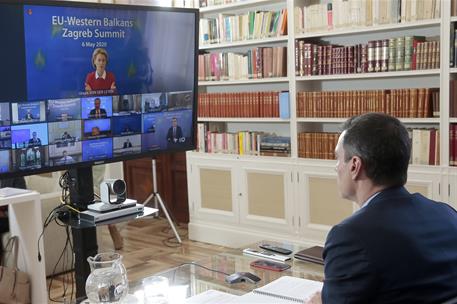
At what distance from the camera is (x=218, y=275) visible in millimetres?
2129

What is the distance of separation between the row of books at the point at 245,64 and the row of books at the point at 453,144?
1.49 m

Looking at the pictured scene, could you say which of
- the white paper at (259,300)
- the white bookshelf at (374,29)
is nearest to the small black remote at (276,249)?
the white paper at (259,300)

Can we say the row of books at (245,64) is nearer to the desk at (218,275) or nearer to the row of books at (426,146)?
the row of books at (426,146)

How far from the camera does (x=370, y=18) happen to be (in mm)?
4281

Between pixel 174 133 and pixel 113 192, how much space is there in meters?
0.47

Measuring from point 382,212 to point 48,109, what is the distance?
1.29m

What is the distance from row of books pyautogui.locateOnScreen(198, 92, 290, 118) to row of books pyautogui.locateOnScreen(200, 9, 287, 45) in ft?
1.65

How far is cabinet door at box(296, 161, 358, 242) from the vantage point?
4570 millimetres

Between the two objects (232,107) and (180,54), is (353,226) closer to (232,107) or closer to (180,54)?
(180,54)

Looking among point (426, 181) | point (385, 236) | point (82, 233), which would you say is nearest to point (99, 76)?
point (82, 233)

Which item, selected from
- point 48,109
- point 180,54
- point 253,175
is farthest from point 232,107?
point 48,109

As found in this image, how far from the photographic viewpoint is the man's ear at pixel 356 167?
1.58 metres

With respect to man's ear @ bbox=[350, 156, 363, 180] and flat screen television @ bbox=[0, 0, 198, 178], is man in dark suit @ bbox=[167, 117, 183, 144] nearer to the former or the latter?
flat screen television @ bbox=[0, 0, 198, 178]

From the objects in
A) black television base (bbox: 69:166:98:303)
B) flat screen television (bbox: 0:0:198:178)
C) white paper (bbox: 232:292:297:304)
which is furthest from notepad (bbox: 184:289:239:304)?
flat screen television (bbox: 0:0:198:178)
